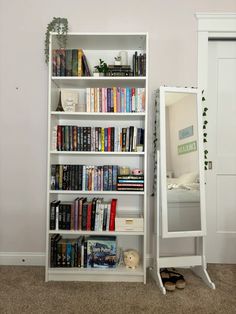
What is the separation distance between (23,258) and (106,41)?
2089 millimetres

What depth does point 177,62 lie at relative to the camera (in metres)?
2.51

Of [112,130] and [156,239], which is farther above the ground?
[112,130]

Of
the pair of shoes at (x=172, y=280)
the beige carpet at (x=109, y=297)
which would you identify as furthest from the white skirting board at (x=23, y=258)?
the pair of shoes at (x=172, y=280)

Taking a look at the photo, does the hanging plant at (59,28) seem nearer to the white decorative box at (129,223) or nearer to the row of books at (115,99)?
the row of books at (115,99)

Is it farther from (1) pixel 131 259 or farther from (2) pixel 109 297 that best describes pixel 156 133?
(2) pixel 109 297

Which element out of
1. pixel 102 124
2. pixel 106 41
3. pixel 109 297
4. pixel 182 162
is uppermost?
pixel 106 41

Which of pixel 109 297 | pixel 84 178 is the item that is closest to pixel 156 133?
pixel 84 178

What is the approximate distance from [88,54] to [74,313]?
2.09m

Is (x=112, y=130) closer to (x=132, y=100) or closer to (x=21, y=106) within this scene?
(x=132, y=100)

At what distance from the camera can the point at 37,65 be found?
99.0 inches

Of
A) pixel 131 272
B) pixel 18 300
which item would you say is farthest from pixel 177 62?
pixel 18 300

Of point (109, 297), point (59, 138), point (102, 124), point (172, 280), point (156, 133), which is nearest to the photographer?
point (109, 297)

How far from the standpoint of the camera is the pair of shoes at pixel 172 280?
6.85 feet

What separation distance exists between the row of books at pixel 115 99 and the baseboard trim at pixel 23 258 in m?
1.43
